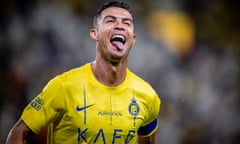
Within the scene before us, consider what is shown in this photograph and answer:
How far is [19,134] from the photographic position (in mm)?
2691

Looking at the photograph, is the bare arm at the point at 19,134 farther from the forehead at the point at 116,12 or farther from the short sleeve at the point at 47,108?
the forehead at the point at 116,12

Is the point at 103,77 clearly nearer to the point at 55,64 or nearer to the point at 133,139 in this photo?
the point at 133,139

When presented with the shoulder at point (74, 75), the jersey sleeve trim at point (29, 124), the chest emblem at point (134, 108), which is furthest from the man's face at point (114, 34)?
the jersey sleeve trim at point (29, 124)

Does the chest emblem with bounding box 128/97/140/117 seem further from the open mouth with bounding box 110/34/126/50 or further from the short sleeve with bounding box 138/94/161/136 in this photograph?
the open mouth with bounding box 110/34/126/50

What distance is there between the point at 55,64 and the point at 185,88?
1.11 metres

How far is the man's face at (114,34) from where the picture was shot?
2727 mm

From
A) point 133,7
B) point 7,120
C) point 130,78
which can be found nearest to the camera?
point 130,78

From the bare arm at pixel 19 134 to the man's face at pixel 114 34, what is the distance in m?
0.48

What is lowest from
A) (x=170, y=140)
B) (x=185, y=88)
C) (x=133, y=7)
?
(x=170, y=140)

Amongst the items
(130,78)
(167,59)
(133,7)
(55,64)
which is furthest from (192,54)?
(130,78)

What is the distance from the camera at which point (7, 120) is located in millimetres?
4637

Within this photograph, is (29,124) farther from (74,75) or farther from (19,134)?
(74,75)

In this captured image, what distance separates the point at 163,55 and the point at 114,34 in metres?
2.34

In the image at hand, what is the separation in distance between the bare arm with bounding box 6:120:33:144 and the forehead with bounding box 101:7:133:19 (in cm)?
63
